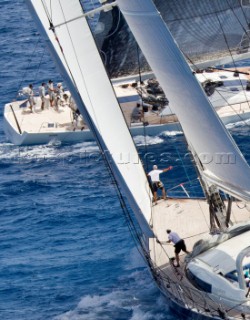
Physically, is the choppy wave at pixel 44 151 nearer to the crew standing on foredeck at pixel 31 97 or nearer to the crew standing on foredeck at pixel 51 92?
the crew standing on foredeck at pixel 31 97

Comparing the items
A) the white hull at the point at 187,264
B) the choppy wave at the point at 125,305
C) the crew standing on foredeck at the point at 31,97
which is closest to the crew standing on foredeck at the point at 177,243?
the white hull at the point at 187,264

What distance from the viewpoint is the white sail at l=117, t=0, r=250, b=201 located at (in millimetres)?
43312

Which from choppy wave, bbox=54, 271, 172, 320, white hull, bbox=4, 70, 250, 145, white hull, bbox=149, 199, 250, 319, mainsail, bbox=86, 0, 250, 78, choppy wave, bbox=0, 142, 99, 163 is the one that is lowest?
choppy wave, bbox=54, 271, 172, 320

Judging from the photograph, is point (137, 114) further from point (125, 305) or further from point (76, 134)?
point (125, 305)

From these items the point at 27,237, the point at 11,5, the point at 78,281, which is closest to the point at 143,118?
the point at 27,237

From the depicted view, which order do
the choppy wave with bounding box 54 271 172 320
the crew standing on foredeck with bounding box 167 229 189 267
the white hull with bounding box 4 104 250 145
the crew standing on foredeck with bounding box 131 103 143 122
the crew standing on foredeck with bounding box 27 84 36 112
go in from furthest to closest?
1. the crew standing on foredeck with bounding box 27 84 36 112
2. the crew standing on foredeck with bounding box 131 103 143 122
3. the white hull with bounding box 4 104 250 145
4. the choppy wave with bounding box 54 271 172 320
5. the crew standing on foredeck with bounding box 167 229 189 267

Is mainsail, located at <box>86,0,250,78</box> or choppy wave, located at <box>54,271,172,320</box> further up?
mainsail, located at <box>86,0,250,78</box>

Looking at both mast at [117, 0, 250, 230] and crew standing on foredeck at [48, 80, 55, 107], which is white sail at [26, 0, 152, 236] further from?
crew standing on foredeck at [48, 80, 55, 107]

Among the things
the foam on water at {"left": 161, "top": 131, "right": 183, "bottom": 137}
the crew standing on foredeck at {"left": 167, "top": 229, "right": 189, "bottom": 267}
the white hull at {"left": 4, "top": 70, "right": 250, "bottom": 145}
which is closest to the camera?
the crew standing on foredeck at {"left": 167, "top": 229, "right": 189, "bottom": 267}

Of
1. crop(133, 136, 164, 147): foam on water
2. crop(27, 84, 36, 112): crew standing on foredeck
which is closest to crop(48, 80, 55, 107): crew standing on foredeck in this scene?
crop(27, 84, 36, 112): crew standing on foredeck

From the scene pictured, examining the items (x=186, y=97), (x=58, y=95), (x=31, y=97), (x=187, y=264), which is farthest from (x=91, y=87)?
(x=58, y=95)

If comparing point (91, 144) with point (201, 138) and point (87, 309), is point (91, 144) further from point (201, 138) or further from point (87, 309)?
point (201, 138)

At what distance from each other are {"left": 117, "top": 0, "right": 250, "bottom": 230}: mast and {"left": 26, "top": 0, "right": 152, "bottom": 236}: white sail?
3.09m

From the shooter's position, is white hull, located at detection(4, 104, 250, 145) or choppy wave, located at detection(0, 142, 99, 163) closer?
choppy wave, located at detection(0, 142, 99, 163)
